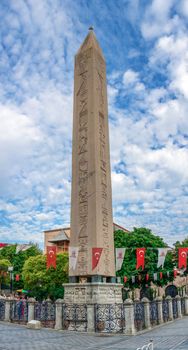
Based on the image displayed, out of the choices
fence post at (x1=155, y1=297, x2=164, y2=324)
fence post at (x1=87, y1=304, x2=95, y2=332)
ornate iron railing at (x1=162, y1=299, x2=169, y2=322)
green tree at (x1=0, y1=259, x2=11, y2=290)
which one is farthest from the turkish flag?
green tree at (x1=0, y1=259, x2=11, y2=290)

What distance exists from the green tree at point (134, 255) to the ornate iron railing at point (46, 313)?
18.2 meters

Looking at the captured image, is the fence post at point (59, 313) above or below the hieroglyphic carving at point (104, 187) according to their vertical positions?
below

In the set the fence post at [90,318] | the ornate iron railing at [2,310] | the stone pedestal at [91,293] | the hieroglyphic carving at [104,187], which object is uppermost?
the hieroglyphic carving at [104,187]

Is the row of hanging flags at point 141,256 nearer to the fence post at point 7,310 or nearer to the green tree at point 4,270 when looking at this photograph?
the fence post at point 7,310

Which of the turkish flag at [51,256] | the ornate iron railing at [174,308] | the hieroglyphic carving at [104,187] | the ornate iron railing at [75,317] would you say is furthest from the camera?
the ornate iron railing at [174,308]

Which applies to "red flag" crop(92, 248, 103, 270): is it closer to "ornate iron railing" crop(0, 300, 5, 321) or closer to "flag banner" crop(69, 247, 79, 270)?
"flag banner" crop(69, 247, 79, 270)

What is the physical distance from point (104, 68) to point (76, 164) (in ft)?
21.7

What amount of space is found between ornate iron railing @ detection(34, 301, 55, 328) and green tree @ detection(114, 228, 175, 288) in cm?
1821

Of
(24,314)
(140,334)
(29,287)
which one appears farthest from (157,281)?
A: (140,334)

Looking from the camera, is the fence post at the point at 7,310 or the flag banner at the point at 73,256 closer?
the flag banner at the point at 73,256

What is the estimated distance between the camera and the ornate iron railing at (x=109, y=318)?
17000 mm

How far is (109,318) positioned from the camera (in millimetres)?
17094

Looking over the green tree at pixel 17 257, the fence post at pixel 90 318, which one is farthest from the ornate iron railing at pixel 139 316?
the green tree at pixel 17 257

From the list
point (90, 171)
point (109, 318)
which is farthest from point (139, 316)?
point (90, 171)
